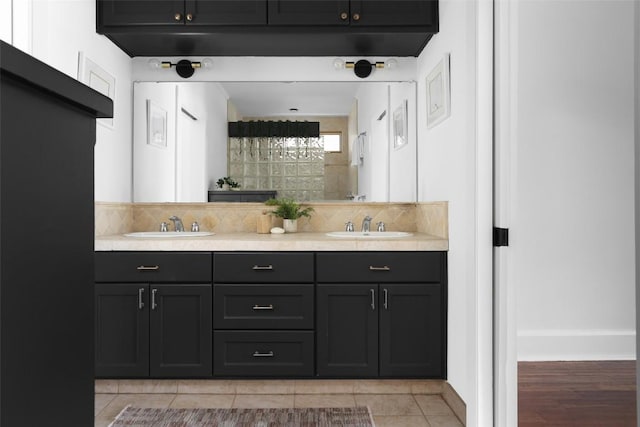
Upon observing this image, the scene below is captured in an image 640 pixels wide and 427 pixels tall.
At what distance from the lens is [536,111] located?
360cm

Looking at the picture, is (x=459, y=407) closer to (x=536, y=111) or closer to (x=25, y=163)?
(x=536, y=111)

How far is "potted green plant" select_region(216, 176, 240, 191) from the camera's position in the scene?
132 inches

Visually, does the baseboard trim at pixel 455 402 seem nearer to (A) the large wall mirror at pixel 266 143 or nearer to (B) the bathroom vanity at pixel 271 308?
(B) the bathroom vanity at pixel 271 308

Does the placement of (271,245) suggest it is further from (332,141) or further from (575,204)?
(575,204)

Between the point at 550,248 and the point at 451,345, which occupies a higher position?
the point at 550,248

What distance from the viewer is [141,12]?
9.57 feet

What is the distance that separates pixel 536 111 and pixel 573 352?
161cm

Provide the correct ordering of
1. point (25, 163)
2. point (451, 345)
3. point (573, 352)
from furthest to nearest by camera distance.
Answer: point (573, 352), point (451, 345), point (25, 163)

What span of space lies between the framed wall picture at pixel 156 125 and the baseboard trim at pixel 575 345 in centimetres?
264

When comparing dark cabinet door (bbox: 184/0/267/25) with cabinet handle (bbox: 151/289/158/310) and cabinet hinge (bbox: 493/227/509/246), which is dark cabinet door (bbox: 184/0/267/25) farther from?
cabinet hinge (bbox: 493/227/509/246)

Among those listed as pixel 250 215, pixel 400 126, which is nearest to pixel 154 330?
pixel 250 215

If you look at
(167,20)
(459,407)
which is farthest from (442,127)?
(167,20)

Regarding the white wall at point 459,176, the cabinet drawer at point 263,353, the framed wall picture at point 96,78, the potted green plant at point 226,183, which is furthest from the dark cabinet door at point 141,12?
the cabinet drawer at point 263,353

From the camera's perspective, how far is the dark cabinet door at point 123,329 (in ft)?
8.94
